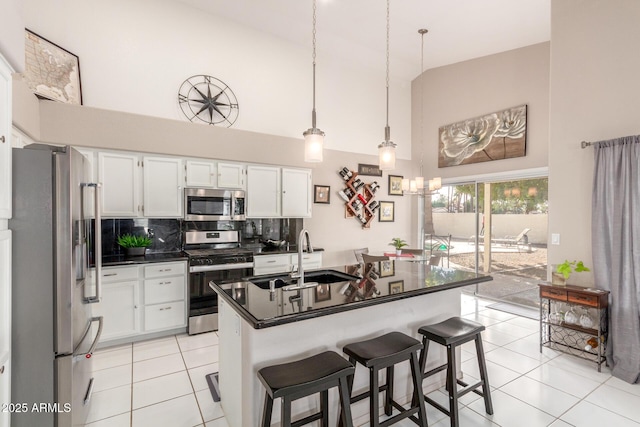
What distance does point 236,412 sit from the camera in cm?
203

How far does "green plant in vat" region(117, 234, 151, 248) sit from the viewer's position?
12.3 feet

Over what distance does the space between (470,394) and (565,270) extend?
5.77ft

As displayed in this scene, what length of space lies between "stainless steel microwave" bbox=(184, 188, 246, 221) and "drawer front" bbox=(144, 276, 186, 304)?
0.83 meters

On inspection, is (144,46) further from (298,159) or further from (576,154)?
(576,154)

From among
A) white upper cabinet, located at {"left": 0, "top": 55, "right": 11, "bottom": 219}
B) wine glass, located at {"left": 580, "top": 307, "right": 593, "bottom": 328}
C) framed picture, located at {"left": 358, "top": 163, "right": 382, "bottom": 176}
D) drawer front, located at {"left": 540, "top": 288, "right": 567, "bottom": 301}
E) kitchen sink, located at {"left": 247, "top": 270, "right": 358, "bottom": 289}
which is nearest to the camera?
white upper cabinet, located at {"left": 0, "top": 55, "right": 11, "bottom": 219}

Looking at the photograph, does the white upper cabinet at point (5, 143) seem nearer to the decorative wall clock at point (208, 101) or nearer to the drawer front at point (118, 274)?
the drawer front at point (118, 274)

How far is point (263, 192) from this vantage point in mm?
4598

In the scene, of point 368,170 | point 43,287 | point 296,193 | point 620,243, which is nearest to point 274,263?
point 296,193

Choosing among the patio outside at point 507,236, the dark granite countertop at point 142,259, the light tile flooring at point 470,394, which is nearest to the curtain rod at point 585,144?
the patio outside at point 507,236

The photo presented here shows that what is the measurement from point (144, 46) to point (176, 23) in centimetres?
58

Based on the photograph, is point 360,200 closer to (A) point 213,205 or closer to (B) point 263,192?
(B) point 263,192

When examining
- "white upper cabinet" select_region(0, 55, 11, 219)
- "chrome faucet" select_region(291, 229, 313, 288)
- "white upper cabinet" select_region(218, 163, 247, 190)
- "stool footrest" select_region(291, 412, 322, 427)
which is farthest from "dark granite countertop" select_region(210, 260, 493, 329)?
"white upper cabinet" select_region(218, 163, 247, 190)

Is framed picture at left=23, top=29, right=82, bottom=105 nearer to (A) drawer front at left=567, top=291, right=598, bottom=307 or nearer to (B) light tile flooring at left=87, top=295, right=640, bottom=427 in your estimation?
(B) light tile flooring at left=87, top=295, right=640, bottom=427

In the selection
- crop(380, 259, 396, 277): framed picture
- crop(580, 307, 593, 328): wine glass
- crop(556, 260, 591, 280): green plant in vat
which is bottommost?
crop(580, 307, 593, 328): wine glass
